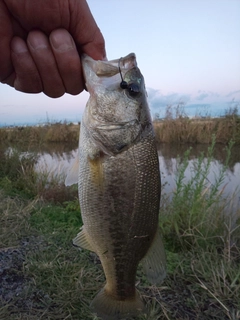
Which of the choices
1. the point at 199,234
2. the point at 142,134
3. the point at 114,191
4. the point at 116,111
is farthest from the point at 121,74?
the point at 199,234

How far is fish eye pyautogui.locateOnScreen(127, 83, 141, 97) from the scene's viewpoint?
2150 mm

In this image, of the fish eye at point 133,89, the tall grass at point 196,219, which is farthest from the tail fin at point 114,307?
the tall grass at point 196,219

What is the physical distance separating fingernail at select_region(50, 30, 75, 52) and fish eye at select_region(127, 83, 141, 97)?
46 cm

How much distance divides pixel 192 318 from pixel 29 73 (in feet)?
8.94

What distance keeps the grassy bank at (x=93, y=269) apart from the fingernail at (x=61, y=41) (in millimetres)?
2360

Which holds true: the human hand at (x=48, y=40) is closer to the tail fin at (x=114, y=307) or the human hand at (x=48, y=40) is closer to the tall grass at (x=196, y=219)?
the tail fin at (x=114, y=307)

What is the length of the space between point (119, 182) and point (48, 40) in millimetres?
1011

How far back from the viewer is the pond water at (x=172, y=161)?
10.0 m

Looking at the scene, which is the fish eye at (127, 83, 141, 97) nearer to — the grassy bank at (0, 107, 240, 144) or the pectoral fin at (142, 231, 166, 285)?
the pectoral fin at (142, 231, 166, 285)

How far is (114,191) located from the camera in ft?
6.53

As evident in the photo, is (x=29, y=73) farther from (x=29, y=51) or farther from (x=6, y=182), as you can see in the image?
(x=6, y=182)

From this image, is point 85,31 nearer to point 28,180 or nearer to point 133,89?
point 133,89

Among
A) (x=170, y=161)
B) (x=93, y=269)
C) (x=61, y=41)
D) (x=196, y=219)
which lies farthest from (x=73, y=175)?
(x=170, y=161)

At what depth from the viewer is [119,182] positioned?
1990 mm
